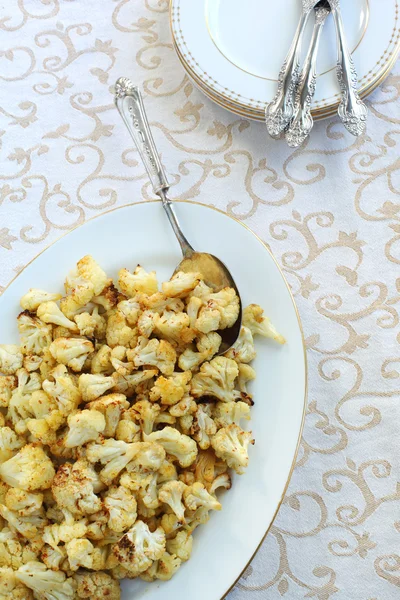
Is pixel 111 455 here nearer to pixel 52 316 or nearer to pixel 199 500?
pixel 199 500

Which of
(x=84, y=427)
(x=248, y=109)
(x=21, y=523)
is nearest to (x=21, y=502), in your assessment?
(x=21, y=523)

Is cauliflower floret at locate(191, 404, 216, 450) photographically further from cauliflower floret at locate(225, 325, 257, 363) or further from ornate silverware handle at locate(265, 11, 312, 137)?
ornate silverware handle at locate(265, 11, 312, 137)

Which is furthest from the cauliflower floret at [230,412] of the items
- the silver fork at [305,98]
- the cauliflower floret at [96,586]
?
the silver fork at [305,98]

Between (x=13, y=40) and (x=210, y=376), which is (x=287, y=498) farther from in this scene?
(x=13, y=40)

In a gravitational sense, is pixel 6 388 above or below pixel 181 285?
below

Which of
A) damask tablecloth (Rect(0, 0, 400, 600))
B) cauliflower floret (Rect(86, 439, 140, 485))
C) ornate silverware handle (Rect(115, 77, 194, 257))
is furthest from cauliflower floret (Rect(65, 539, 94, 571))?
ornate silverware handle (Rect(115, 77, 194, 257))

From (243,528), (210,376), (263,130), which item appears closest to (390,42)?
(263,130)
